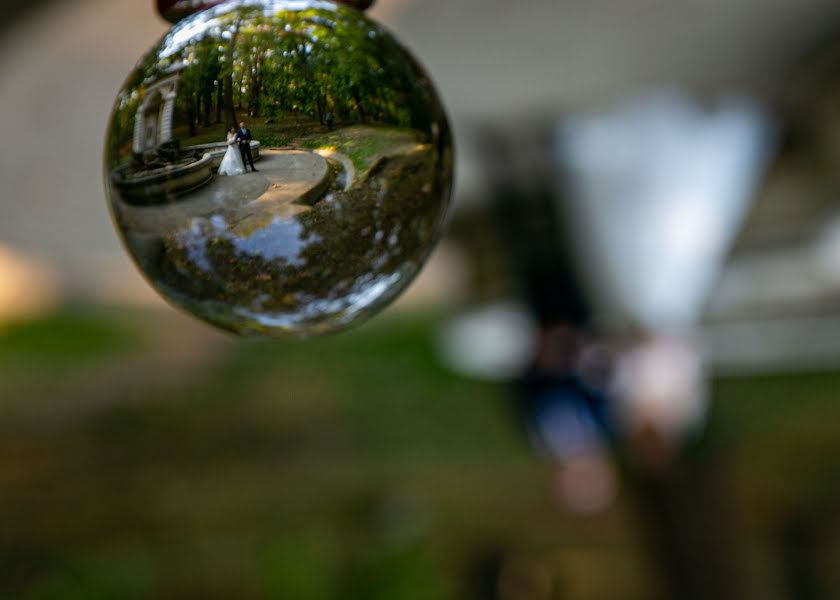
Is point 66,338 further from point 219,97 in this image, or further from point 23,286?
point 219,97

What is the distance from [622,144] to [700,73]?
0.35 meters

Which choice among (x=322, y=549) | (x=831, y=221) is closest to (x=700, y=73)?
(x=831, y=221)

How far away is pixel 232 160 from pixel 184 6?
0.32ft

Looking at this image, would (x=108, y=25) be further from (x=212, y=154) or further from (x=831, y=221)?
(x=831, y=221)

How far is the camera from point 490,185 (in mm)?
2525

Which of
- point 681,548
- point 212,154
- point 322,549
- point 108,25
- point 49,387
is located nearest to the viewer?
point 212,154

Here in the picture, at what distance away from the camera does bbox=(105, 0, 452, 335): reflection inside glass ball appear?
378mm

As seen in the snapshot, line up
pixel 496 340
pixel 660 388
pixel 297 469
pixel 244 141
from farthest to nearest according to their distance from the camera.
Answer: pixel 297 469
pixel 496 340
pixel 660 388
pixel 244 141

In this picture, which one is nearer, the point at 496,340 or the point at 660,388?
the point at 660,388

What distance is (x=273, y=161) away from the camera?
14.8 inches

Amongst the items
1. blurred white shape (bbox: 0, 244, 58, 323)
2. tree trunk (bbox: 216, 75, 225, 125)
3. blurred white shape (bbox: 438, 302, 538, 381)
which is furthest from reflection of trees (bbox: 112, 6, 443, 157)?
blurred white shape (bbox: 0, 244, 58, 323)

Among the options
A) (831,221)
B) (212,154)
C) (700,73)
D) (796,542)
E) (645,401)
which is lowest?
(796,542)

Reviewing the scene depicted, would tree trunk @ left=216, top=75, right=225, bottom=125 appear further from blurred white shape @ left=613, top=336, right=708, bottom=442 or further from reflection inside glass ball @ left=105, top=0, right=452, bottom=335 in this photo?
blurred white shape @ left=613, top=336, right=708, bottom=442

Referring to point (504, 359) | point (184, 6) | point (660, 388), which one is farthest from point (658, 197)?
point (184, 6)
